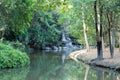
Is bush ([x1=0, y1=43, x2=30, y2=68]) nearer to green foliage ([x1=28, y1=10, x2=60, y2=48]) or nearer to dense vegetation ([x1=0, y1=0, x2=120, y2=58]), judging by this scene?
dense vegetation ([x1=0, y1=0, x2=120, y2=58])

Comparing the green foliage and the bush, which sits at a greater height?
the green foliage

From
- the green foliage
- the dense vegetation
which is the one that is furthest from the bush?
the green foliage

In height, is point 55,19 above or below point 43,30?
above

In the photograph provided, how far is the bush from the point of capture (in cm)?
2291

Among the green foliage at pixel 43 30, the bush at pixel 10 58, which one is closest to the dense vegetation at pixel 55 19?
the green foliage at pixel 43 30

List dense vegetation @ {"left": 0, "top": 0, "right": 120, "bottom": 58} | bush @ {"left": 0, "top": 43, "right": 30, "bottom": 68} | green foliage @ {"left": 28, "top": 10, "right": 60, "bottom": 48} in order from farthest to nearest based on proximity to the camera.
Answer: green foliage @ {"left": 28, "top": 10, "right": 60, "bottom": 48} → bush @ {"left": 0, "top": 43, "right": 30, "bottom": 68} → dense vegetation @ {"left": 0, "top": 0, "right": 120, "bottom": 58}

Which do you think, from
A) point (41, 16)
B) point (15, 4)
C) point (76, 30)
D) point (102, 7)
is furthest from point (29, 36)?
point (15, 4)

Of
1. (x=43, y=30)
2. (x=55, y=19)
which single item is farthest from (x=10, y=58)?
(x=55, y=19)


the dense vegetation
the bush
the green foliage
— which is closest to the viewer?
the dense vegetation

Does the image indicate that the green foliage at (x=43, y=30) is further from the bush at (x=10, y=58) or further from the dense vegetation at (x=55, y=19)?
the bush at (x=10, y=58)

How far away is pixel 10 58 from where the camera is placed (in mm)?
23547

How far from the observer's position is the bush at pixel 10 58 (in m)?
22.9

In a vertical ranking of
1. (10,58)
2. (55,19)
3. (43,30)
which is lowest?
(10,58)

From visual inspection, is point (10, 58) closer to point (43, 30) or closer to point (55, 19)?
point (43, 30)
